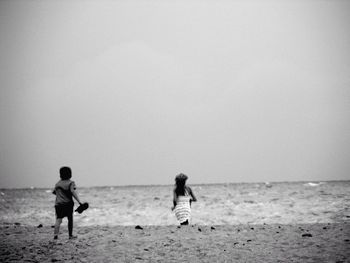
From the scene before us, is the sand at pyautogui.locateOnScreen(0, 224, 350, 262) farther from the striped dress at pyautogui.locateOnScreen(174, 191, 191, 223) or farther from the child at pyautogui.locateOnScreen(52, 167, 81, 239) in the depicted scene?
the child at pyautogui.locateOnScreen(52, 167, 81, 239)

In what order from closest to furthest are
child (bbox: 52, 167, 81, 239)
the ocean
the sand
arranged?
the sand → child (bbox: 52, 167, 81, 239) → the ocean

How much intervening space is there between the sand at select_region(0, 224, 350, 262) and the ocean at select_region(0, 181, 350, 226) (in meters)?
5.35

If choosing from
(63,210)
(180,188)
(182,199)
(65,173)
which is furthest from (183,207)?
(65,173)

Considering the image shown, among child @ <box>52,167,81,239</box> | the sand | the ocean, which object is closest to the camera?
the sand

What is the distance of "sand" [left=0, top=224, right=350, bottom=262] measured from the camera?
209 inches

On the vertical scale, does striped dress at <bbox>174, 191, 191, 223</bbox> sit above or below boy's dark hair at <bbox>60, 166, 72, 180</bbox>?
below

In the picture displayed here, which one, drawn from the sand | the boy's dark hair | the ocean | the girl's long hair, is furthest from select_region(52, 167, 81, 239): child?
the ocean

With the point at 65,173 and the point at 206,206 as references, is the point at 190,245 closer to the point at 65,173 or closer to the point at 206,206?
the point at 65,173

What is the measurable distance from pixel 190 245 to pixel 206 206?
13.0 m

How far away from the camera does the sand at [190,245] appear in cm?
530

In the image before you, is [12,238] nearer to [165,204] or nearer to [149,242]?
[149,242]

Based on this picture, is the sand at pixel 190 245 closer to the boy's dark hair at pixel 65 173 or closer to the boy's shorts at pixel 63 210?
the boy's shorts at pixel 63 210

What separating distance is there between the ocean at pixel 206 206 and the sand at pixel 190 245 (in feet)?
17.6

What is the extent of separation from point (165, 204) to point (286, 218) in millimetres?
7844
